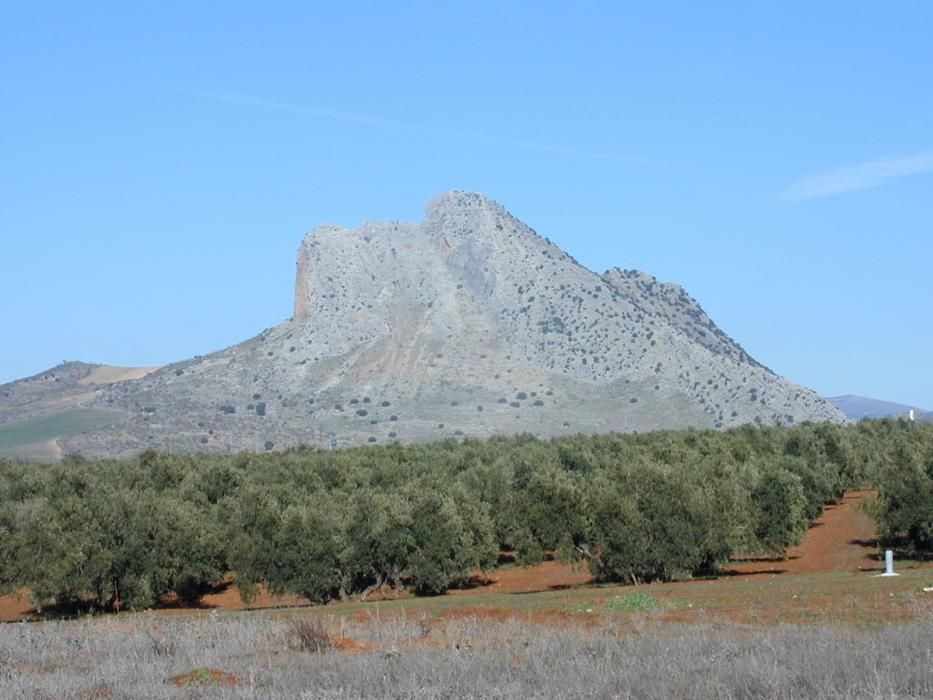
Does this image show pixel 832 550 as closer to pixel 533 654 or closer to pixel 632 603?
pixel 632 603

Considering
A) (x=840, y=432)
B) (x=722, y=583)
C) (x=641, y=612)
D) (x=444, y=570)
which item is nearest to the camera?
(x=641, y=612)

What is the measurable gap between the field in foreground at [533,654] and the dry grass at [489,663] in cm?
4

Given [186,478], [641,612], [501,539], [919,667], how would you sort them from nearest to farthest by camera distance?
1. [919,667]
2. [641,612]
3. [501,539]
4. [186,478]

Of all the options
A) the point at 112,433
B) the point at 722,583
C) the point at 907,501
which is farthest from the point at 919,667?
the point at 112,433

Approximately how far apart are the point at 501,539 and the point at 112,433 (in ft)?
469

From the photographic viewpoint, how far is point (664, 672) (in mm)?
15820

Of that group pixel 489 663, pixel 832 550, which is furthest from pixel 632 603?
pixel 832 550

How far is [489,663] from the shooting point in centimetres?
1755

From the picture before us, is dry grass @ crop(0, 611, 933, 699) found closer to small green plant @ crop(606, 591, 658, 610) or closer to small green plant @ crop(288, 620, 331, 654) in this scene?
small green plant @ crop(288, 620, 331, 654)

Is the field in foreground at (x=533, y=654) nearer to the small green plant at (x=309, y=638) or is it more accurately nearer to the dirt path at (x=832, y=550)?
the small green plant at (x=309, y=638)

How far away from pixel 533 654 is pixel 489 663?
0.87m

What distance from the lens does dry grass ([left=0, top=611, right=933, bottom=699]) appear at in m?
15.2

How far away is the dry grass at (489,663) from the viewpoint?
49.8 feet

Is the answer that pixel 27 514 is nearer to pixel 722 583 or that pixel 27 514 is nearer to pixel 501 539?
pixel 501 539
